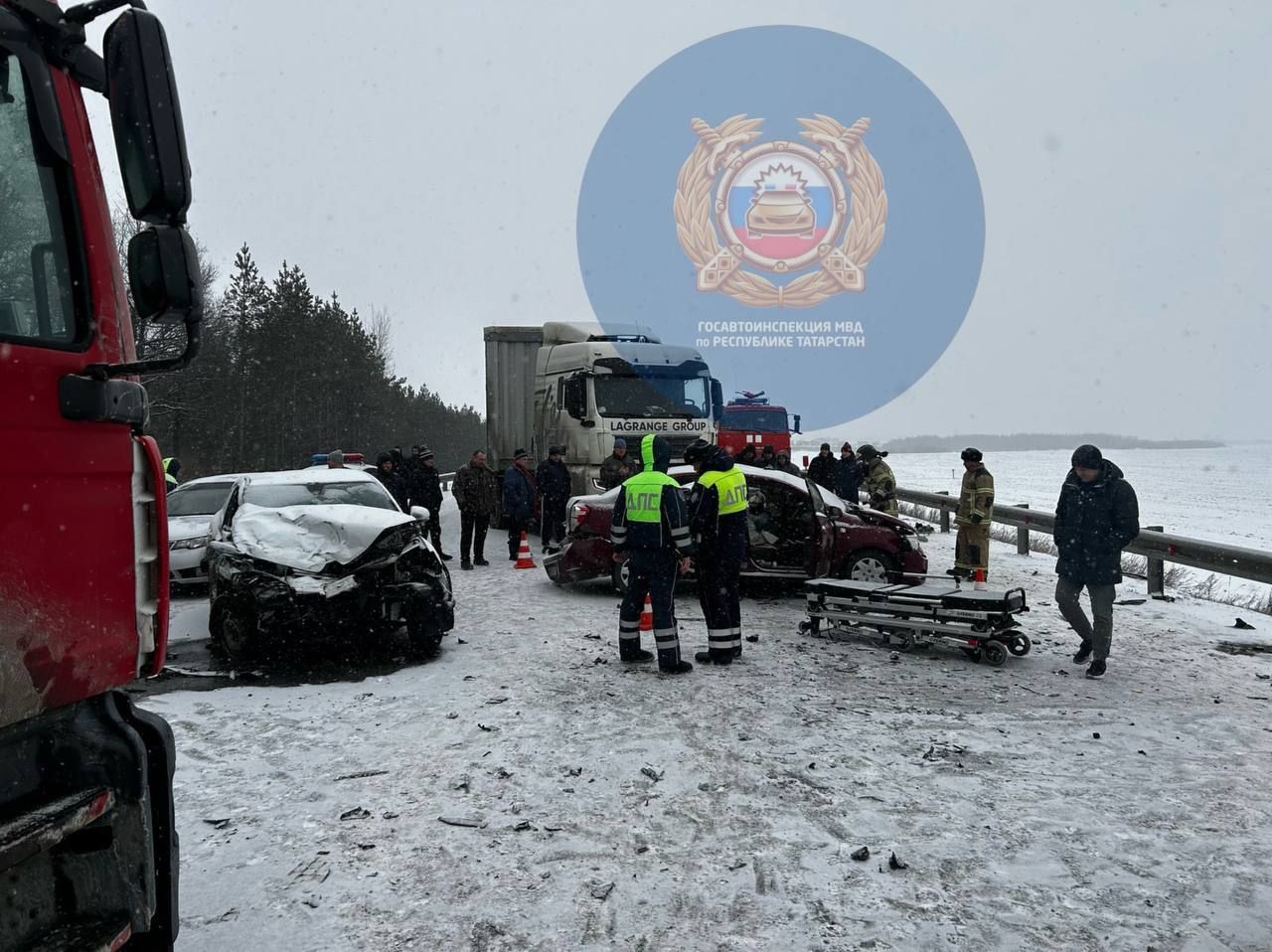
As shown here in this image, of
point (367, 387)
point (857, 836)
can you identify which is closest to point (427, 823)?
point (857, 836)

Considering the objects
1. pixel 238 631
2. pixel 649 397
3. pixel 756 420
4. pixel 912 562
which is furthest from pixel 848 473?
pixel 238 631

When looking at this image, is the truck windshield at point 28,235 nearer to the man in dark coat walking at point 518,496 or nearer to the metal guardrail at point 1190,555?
the metal guardrail at point 1190,555

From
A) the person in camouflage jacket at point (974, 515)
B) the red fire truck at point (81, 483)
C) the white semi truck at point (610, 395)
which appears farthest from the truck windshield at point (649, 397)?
the red fire truck at point (81, 483)

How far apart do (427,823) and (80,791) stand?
2118 mm

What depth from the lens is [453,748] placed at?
17.5 feet

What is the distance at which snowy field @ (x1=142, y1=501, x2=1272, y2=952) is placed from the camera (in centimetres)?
339

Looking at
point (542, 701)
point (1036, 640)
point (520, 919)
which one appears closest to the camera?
point (520, 919)

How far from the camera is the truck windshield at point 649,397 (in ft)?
49.1

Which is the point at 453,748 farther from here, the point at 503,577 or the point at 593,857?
the point at 503,577

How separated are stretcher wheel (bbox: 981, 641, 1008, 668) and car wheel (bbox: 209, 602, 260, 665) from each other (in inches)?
232

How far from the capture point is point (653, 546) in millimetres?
7340

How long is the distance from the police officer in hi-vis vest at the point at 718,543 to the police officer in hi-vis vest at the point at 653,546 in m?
0.30

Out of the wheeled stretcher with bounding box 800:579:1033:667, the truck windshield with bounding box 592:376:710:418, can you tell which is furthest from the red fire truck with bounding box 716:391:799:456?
the wheeled stretcher with bounding box 800:579:1033:667

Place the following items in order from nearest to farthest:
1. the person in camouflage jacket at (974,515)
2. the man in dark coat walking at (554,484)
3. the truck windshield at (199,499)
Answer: the person in camouflage jacket at (974,515)
the truck windshield at (199,499)
the man in dark coat walking at (554,484)
